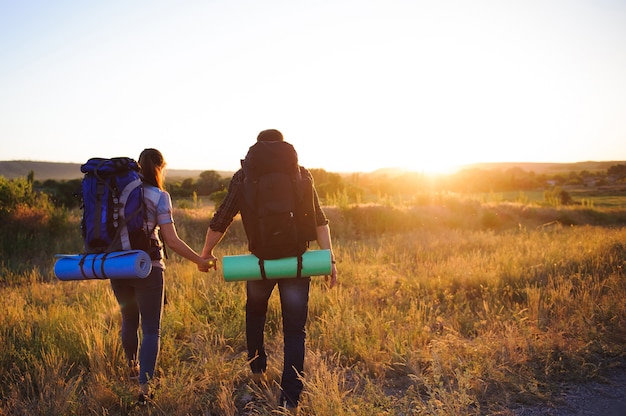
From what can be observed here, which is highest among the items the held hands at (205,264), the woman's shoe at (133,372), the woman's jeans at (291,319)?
the held hands at (205,264)

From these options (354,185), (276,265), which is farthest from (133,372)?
(354,185)

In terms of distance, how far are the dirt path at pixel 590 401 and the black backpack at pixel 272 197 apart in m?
2.47

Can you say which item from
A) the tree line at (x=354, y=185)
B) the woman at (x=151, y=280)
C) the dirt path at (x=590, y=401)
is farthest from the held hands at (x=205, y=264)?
the tree line at (x=354, y=185)

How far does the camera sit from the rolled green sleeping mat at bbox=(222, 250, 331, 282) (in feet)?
10.3

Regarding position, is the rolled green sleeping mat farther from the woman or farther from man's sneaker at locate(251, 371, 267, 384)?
man's sneaker at locate(251, 371, 267, 384)

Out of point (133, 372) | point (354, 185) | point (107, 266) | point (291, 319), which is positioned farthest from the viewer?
point (354, 185)

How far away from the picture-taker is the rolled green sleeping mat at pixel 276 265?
124 inches

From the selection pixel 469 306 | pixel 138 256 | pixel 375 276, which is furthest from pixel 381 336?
pixel 138 256


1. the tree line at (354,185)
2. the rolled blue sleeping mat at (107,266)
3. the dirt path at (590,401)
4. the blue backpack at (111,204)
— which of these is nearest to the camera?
the rolled blue sleeping mat at (107,266)

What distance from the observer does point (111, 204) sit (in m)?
3.11

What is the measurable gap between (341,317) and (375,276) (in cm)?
218

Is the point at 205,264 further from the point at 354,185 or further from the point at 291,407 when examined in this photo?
the point at 354,185

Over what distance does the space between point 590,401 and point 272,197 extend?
337cm

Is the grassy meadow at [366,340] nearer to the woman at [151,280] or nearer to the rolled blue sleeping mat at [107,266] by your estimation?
the woman at [151,280]
